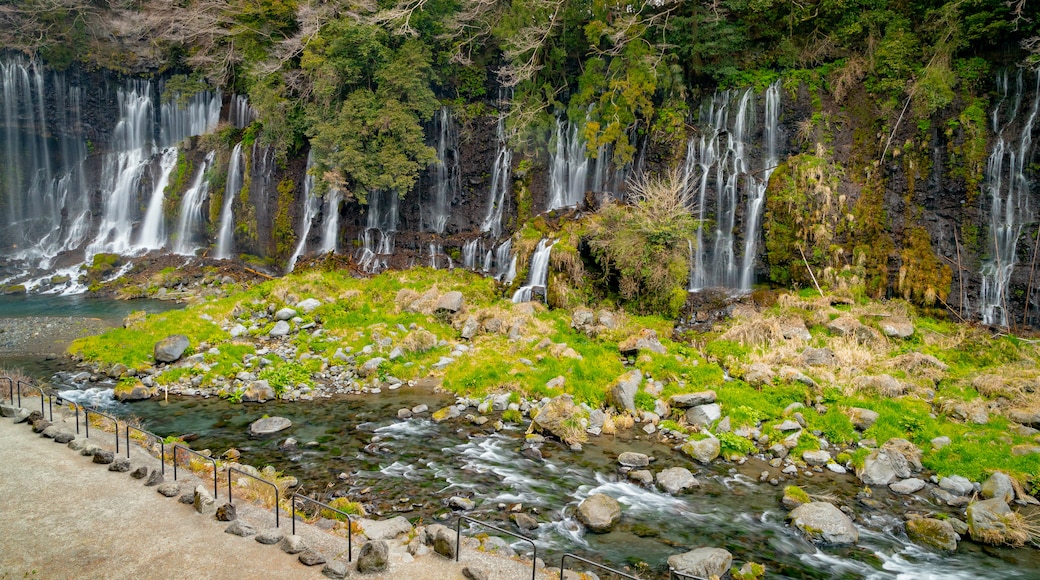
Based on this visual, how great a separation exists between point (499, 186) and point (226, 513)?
2441 cm

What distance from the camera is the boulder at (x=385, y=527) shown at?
8.72m

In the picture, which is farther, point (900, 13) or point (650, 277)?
point (900, 13)

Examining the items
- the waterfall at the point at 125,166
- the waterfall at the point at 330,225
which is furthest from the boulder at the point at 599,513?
the waterfall at the point at 125,166

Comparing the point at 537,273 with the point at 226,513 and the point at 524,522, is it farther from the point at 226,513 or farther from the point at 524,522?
the point at 226,513

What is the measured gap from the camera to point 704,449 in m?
12.6

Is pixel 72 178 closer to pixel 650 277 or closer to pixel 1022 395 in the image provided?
pixel 650 277

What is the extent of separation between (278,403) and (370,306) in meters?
7.00

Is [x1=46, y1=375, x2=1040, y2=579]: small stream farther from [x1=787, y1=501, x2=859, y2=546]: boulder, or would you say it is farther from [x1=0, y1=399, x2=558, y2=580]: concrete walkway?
[x1=0, y1=399, x2=558, y2=580]: concrete walkway

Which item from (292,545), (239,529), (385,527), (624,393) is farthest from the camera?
(624,393)

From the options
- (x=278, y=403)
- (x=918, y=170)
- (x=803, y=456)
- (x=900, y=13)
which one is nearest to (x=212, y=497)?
(x=278, y=403)

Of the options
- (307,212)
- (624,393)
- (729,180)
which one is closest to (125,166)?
(307,212)

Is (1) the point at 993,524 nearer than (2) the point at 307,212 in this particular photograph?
Yes

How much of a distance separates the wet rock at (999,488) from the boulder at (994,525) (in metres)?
0.57

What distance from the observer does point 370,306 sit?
22.3 metres
